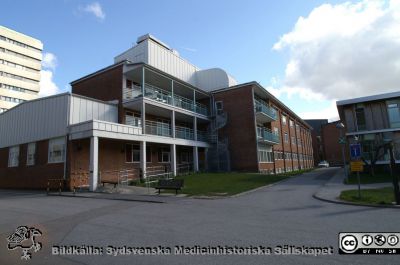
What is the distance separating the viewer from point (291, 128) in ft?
165

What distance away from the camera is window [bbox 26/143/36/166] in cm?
2364

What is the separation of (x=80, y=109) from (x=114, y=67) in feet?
19.9

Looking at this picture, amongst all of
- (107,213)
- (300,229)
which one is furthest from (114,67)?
(300,229)

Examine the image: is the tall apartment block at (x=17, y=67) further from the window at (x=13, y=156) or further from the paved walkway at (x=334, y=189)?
the paved walkway at (x=334, y=189)

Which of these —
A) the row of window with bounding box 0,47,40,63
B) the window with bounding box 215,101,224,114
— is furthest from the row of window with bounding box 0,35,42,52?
the window with bounding box 215,101,224,114

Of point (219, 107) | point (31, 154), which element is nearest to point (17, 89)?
point (31, 154)

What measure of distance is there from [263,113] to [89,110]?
18.9 metres

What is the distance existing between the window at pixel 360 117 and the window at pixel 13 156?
31.3 meters

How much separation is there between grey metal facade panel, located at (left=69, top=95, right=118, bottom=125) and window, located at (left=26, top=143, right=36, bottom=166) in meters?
5.26

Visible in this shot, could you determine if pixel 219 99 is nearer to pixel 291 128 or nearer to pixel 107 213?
pixel 291 128

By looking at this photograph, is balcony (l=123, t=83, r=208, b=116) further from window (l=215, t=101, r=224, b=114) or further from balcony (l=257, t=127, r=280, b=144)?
balcony (l=257, t=127, r=280, b=144)

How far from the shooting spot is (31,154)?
941 inches

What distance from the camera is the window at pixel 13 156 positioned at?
1005 inches

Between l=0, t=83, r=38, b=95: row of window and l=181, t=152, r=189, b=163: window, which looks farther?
l=0, t=83, r=38, b=95: row of window
